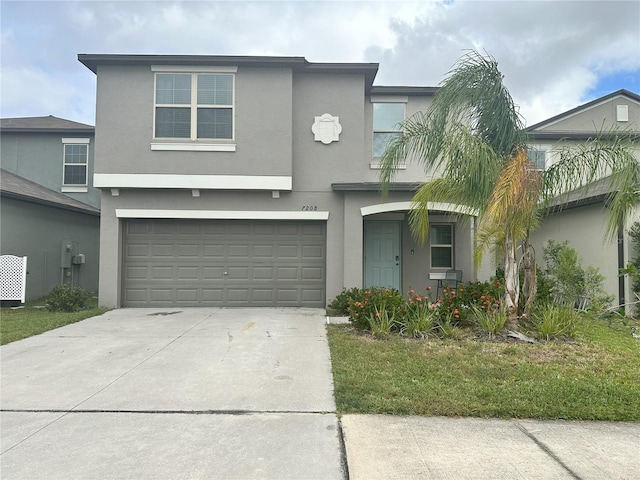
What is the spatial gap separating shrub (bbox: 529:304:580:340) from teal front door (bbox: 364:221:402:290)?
4762 mm

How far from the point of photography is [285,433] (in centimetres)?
366

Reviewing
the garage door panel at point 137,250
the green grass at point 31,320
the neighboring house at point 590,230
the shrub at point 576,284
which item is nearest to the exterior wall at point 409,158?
the neighboring house at point 590,230

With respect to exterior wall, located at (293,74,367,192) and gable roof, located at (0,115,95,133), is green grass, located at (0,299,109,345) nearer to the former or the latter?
exterior wall, located at (293,74,367,192)

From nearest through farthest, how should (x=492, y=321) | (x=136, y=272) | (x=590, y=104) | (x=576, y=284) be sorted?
(x=492, y=321)
(x=576, y=284)
(x=136, y=272)
(x=590, y=104)

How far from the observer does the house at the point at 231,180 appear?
10.3 metres

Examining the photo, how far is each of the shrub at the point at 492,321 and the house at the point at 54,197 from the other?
11787 mm

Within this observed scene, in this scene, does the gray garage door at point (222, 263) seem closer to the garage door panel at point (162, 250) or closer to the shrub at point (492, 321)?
the garage door panel at point (162, 250)

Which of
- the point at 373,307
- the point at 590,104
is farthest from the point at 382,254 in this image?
the point at 590,104

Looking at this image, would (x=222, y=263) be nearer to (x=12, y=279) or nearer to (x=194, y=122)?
(x=194, y=122)

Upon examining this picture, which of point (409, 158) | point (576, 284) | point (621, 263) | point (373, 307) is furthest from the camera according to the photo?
point (409, 158)

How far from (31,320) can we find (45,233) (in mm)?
5388

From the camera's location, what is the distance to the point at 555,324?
272 inches

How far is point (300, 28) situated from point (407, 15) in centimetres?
306

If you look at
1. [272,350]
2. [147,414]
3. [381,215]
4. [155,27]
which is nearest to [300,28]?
[155,27]
